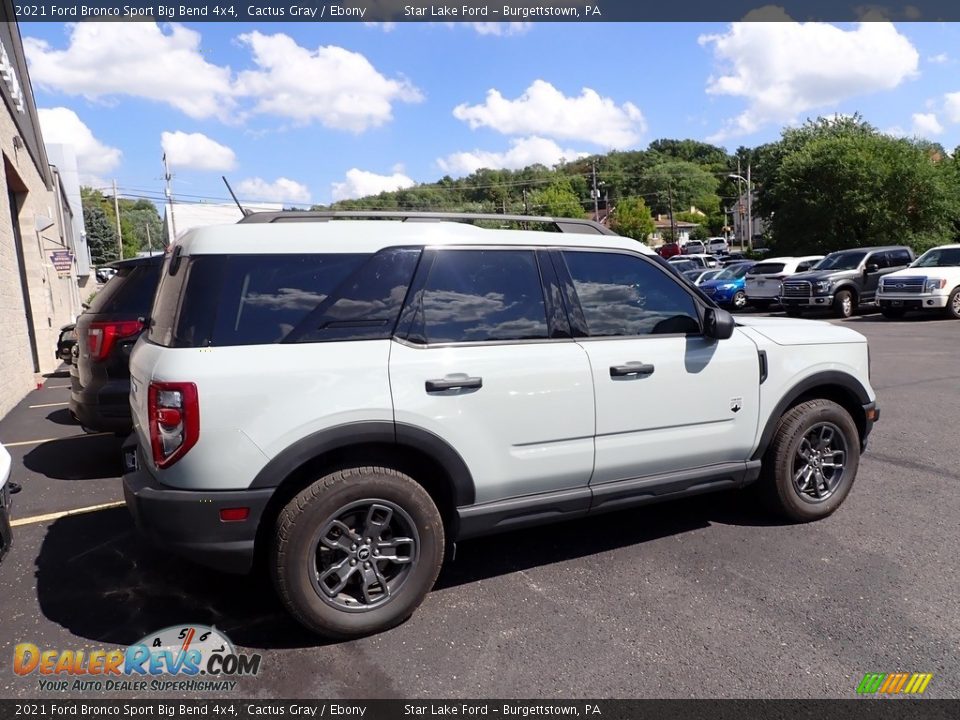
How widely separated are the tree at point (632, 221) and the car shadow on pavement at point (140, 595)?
228ft

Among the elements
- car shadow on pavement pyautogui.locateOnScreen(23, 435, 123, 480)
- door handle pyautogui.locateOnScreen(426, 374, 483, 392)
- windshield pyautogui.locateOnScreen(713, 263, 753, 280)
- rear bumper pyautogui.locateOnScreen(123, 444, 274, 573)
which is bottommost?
car shadow on pavement pyautogui.locateOnScreen(23, 435, 123, 480)

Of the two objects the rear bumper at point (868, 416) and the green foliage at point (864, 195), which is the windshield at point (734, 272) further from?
the rear bumper at point (868, 416)

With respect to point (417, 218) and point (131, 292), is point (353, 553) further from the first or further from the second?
point (131, 292)

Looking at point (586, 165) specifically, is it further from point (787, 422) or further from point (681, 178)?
point (787, 422)

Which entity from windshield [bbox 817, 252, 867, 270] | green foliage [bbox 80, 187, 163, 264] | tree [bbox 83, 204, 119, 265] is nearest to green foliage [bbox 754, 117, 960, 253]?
windshield [bbox 817, 252, 867, 270]

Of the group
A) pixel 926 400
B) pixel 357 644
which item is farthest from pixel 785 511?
pixel 926 400

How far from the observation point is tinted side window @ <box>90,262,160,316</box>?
5.81 metres

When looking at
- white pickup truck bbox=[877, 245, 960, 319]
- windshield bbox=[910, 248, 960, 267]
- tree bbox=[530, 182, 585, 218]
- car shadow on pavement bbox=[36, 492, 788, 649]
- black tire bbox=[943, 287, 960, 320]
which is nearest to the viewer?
car shadow on pavement bbox=[36, 492, 788, 649]

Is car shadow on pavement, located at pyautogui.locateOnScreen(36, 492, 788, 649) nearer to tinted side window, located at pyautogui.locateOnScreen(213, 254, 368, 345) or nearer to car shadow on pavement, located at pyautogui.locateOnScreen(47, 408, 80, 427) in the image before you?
tinted side window, located at pyautogui.locateOnScreen(213, 254, 368, 345)

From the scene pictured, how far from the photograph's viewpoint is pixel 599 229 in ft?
13.7

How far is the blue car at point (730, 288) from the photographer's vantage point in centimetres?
2342

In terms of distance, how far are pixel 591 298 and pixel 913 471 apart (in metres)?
3.43

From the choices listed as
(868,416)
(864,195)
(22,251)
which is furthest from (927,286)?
(22,251)

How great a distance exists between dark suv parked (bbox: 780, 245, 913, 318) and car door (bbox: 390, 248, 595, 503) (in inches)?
694
